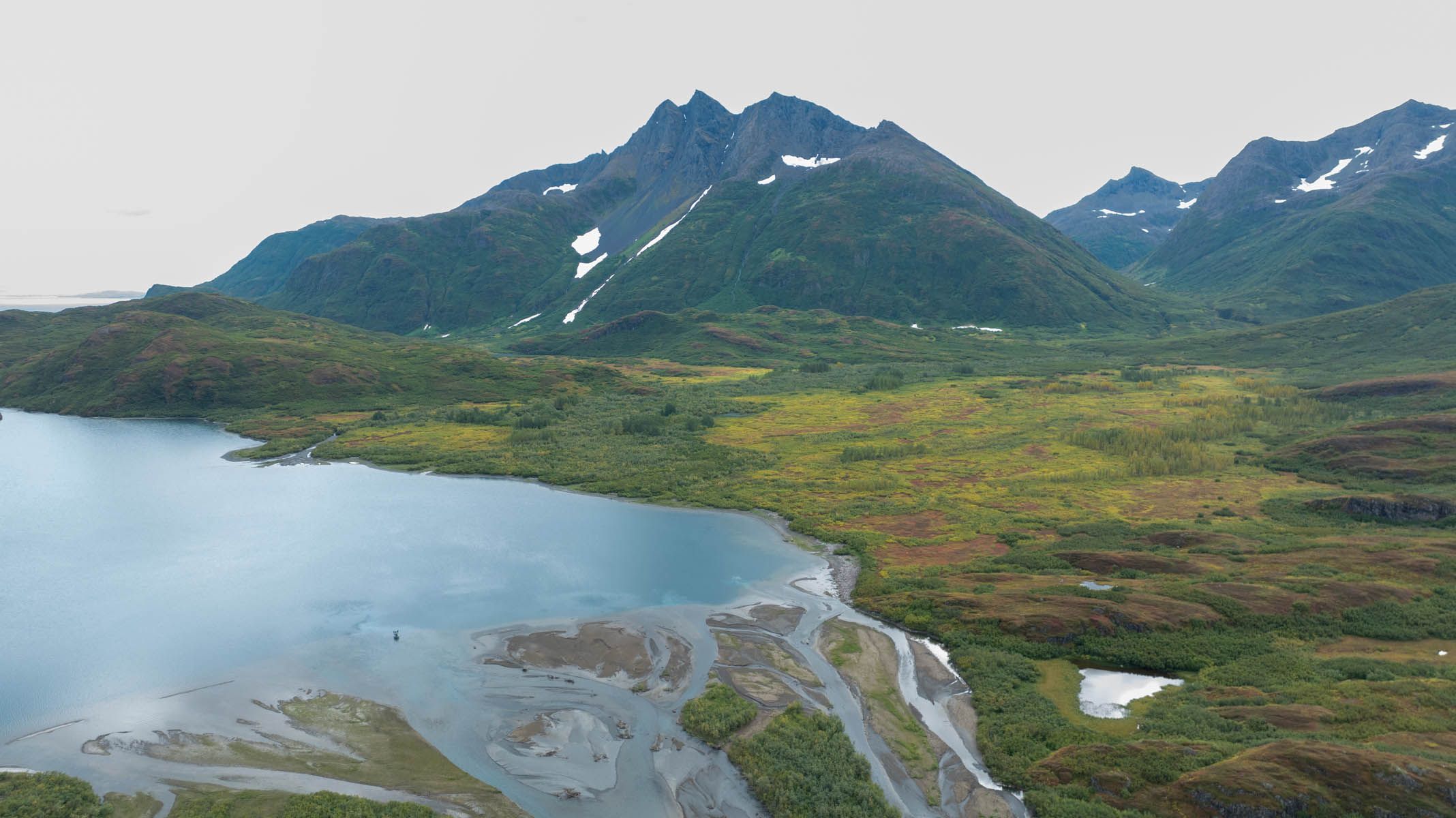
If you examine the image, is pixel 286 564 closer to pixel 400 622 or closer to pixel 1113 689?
pixel 400 622

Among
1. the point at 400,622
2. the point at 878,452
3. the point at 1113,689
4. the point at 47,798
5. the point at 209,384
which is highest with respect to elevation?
the point at 209,384

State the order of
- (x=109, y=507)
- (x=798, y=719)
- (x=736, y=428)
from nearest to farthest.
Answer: (x=798, y=719)
(x=109, y=507)
(x=736, y=428)

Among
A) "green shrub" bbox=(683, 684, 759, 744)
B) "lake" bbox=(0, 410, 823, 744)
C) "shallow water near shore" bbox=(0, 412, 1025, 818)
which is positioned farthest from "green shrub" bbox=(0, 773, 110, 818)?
"green shrub" bbox=(683, 684, 759, 744)

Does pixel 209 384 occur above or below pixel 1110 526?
above

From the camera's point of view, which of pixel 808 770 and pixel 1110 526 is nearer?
pixel 808 770

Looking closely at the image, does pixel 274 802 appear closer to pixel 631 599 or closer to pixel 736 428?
pixel 631 599

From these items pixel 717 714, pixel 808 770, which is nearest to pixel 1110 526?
pixel 808 770

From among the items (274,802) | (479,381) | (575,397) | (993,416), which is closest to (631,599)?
(274,802)
